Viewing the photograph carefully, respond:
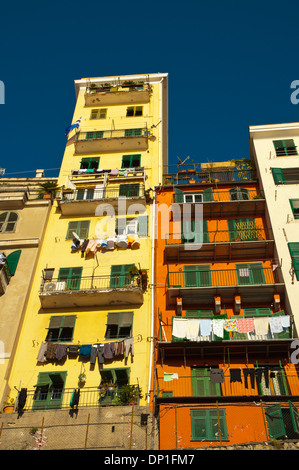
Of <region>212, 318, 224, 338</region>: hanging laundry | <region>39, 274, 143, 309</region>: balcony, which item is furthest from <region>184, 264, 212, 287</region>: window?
<region>212, 318, 224, 338</region>: hanging laundry

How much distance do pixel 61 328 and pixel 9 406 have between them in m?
5.01

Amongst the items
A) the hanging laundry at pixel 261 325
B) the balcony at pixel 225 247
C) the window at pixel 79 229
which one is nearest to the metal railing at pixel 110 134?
the window at pixel 79 229

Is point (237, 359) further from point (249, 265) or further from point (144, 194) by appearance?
point (144, 194)

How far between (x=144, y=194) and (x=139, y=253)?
5.32 m

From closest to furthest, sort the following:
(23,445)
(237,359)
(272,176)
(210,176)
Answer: (23,445), (237,359), (272,176), (210,176)

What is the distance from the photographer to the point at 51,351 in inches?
1026

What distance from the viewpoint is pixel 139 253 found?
31.1 metres

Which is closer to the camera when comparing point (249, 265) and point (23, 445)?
point (23, 445)

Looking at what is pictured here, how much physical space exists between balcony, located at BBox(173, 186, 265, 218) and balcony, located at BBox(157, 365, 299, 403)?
11542mm

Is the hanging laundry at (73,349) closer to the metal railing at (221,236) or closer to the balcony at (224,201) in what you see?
the metal railing at (221,236)

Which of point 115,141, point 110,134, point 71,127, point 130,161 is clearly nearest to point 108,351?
point 130,161

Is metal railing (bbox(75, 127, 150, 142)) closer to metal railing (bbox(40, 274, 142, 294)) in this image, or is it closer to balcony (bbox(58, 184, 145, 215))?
balcony (bbox(58, 184, 145, 215))
